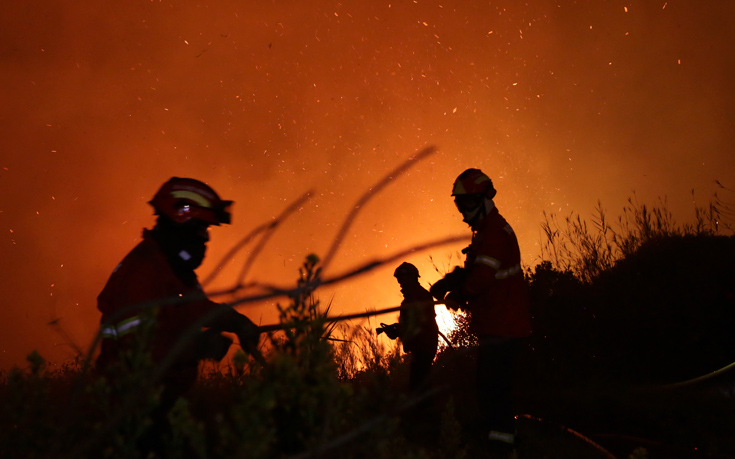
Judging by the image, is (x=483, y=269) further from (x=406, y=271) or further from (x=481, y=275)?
(x=406, y=271)

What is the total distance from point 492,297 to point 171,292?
306 centimetres

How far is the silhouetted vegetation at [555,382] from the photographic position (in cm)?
215

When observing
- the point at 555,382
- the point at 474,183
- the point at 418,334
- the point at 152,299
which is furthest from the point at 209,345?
the point at 555,382

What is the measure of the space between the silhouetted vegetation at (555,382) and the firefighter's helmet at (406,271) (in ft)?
3.67

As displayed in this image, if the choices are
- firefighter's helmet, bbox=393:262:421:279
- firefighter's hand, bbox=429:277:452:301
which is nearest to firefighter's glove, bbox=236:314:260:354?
firefighter's hand, bbox=429:277:452:301

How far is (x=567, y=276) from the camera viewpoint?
10.6 meters

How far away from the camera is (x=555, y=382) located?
346 inches

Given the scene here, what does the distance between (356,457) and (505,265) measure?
3431 millimetres

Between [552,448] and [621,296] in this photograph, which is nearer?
[552,448]

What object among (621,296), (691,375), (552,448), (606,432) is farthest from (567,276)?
(552,448)

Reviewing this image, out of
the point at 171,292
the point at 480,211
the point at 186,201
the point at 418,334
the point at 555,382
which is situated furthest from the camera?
the point at 555,382

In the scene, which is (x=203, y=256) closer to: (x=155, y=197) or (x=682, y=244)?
(x=155, y=197)

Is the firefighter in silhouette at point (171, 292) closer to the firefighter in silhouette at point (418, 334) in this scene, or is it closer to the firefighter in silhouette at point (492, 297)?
the firefighter in silhouette at point (492, 297)

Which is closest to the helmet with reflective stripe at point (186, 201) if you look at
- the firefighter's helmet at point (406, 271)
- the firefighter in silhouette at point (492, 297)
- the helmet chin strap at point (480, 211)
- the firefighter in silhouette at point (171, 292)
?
the firefighter in silhouette at point (171, 292)
